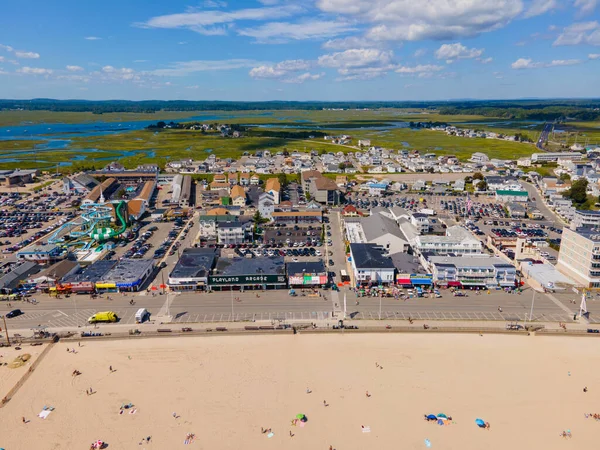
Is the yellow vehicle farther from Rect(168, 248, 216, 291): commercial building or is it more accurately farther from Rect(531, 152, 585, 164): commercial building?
Rect(531, 152, 585, 164): commercial building

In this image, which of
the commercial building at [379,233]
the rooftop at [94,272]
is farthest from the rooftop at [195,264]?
the commercial building at [379,233]

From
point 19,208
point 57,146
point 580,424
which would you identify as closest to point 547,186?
point 580,424

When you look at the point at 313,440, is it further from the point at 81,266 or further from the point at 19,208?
the point at 19,208

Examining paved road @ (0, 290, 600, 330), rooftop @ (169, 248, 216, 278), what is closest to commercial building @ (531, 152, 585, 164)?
paved road @ (0, 290, 600, 330)

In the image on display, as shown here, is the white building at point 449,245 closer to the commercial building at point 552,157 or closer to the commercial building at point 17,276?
the commercial building at point 17,276

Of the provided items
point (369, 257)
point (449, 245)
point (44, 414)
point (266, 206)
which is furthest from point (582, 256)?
point (44, 414)

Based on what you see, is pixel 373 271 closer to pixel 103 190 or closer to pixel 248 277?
pixel 248 277
